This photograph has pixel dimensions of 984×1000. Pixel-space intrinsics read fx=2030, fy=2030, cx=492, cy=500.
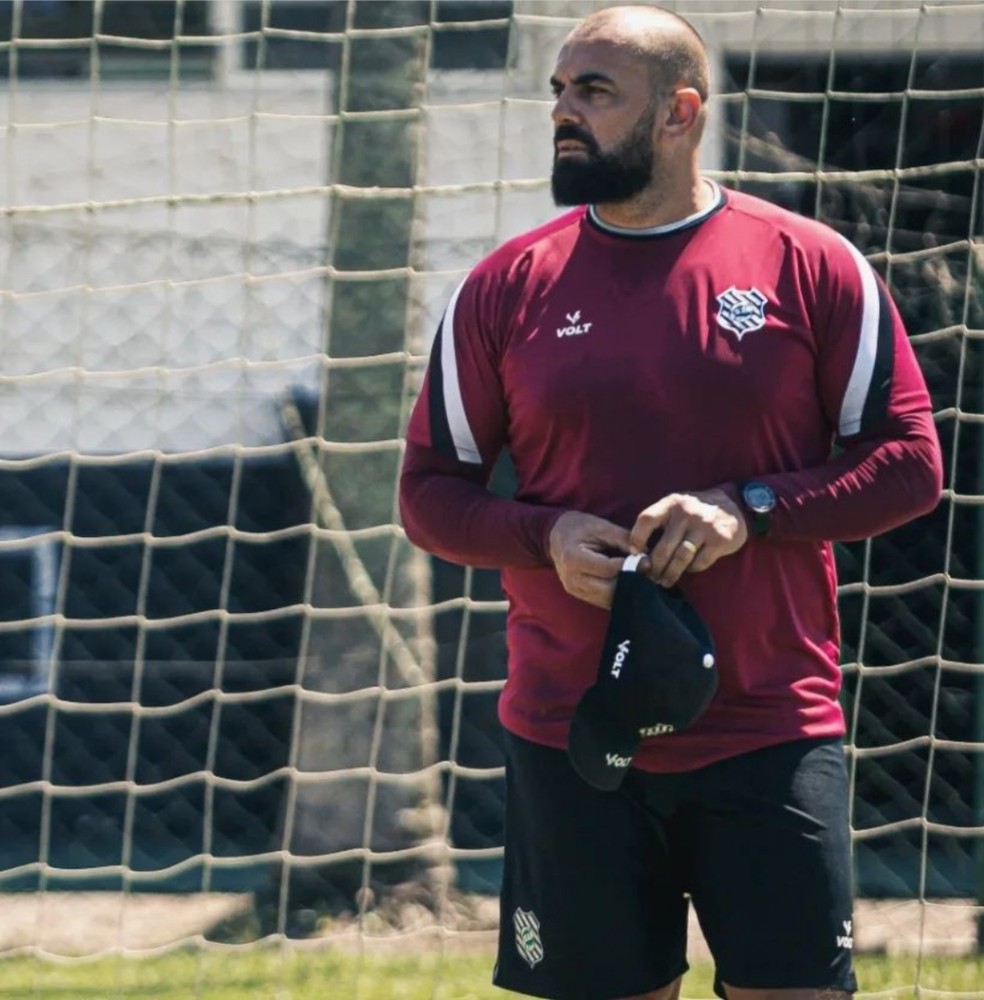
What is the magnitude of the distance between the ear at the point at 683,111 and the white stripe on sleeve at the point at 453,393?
37cm

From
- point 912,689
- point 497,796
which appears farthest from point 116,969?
point 912,689

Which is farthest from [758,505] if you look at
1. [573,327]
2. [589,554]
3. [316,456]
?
[316,456]

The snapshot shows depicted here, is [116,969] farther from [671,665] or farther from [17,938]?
[671,665]

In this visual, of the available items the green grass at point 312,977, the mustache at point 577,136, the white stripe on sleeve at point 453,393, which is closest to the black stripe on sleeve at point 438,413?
the white stripe on sleeve at point 453,393

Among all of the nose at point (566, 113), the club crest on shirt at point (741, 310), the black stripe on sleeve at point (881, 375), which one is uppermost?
the nose at point (566, 113)

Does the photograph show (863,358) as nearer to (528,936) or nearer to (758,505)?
(758,505)

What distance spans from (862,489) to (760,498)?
0.52 feet

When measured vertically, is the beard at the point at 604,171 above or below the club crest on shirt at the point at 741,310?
above

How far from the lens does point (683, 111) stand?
283cm

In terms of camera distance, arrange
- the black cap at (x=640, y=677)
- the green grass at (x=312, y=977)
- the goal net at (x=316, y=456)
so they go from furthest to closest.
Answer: the goal net at (x=316, y=456)
the green grass at (x=312, y=977)
the black cap at (x=640, y=677)

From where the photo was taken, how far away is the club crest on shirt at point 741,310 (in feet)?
8.82

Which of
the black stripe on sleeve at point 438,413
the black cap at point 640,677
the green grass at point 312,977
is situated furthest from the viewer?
the green grass at point 312,977

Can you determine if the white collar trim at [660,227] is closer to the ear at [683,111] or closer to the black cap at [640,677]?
the ear at [683,111]

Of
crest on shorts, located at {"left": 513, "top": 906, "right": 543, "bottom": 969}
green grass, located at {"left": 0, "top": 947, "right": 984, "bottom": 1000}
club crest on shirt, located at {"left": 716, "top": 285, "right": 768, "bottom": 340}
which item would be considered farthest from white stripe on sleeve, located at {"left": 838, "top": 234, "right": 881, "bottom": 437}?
green grass, located at {"left": 0, "top": 947, "right": 984, "bottom": 1000}
